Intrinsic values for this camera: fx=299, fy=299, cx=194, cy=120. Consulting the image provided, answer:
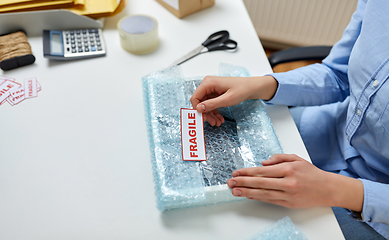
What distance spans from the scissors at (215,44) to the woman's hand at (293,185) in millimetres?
396

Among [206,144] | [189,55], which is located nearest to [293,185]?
[206,144]

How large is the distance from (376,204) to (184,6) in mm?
721

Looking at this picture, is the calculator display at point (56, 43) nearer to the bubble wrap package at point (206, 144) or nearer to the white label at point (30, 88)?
the white label at point (30, 88)

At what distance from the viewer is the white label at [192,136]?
59cm

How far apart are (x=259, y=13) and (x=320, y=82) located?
0.87 m

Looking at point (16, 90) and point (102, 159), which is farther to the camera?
point (16, 90)

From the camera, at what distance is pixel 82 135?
658 millimetres

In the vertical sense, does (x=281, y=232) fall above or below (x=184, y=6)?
below

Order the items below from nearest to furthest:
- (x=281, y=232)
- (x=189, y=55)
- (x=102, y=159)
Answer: (x=281, y=232) → (x=102, y=159) → (x=189, y=55)

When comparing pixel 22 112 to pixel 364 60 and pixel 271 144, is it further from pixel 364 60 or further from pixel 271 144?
pixel 364 60

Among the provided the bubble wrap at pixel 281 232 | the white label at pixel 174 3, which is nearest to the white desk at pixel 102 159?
the bubble wrap at pixel 281 232

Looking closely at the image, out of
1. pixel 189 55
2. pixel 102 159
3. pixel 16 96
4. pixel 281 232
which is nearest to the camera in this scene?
pixel 281 232

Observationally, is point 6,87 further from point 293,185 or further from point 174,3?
point 293,185

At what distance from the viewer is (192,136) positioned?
0.61 m
